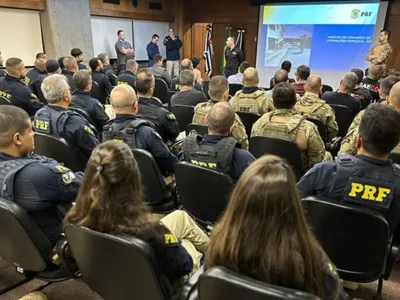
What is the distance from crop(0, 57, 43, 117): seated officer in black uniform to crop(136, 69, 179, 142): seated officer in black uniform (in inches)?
78.0

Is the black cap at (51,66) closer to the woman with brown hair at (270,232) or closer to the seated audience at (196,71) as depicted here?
the seated audience at (196,71)

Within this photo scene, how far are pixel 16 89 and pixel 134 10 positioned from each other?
6.14 m

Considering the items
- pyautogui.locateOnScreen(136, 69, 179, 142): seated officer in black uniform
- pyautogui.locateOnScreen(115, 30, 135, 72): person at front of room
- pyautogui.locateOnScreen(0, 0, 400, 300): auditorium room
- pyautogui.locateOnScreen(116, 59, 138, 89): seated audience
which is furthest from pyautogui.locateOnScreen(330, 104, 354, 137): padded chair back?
pyautogui.locateOnScreen(115, 30, 135, 72): person at front of room

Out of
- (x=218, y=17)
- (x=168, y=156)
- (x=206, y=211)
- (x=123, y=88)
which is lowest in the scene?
(x=206, y=211)

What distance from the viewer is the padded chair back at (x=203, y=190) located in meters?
1.75

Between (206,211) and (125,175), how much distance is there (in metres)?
0.86

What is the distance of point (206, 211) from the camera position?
6.38ft

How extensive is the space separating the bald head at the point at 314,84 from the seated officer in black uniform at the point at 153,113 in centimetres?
160

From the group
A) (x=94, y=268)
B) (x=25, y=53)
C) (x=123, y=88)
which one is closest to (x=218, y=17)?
(x=25, y=53)

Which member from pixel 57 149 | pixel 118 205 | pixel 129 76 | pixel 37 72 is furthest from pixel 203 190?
pixel 37 72

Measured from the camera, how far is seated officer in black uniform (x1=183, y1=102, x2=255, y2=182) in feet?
6.34

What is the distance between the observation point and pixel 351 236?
1.48m

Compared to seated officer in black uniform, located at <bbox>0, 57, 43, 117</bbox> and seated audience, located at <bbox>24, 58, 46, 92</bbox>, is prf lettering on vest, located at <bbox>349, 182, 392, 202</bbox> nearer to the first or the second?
seated officer in black uniform, located at <bbox>0, 57, 43, 117</bbox>

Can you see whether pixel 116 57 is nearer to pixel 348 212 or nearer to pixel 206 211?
pixel 206 211
